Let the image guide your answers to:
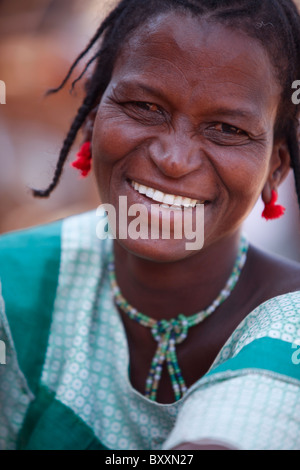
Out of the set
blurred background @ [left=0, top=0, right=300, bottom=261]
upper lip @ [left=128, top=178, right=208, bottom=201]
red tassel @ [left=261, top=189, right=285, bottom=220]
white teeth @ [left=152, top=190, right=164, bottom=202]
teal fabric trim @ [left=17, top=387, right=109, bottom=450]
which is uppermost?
upper lip @ [left=128, top=178, right=208, bottom=201]

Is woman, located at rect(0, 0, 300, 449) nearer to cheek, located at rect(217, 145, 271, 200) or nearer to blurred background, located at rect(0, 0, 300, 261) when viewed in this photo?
cheek, located at rect(217, 145, 271, 200)

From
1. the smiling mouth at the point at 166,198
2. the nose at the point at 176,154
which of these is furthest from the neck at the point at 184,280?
the nose at the point at 176,154

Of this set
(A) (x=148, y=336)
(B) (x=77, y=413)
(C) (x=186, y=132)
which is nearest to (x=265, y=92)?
(C) (x=186, y=132)

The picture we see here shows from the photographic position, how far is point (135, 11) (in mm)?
Result: 1667

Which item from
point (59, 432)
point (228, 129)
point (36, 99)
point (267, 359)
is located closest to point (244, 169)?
point (228, 129)

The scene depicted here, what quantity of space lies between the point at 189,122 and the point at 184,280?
1.82 ft

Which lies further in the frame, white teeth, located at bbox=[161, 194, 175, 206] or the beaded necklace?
the beaded necklace

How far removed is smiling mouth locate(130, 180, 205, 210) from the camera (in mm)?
1563

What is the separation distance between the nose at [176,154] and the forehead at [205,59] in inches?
5.1

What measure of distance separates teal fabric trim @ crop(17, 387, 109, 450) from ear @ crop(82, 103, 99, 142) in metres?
0.86

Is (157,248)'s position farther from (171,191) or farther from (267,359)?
(267,359)

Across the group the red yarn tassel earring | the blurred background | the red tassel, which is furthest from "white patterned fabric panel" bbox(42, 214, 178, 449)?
the blurred background

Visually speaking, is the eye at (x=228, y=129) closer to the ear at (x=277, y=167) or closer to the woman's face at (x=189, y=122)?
the woman's face at (x=189, y=122)
